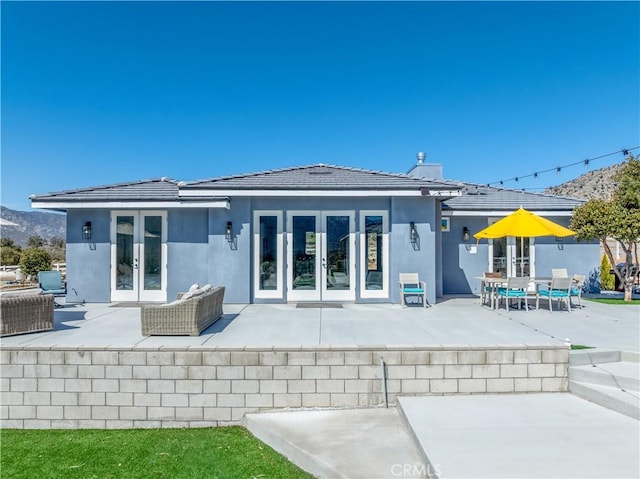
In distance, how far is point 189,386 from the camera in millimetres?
5191

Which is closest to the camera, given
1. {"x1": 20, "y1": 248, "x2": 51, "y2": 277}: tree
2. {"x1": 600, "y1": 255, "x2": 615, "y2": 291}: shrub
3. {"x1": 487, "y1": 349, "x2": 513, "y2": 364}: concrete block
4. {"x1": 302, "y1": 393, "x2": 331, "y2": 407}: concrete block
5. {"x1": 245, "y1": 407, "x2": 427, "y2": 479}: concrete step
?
{"x1": 245, "y1": 407, "x2": 427, "y2": 479}: concrete step

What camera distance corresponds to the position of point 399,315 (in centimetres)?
801

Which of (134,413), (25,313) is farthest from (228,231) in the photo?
(134,413)

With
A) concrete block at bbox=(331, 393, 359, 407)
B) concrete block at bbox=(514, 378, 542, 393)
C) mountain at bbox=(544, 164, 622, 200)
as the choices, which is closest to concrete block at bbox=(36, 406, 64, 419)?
concrete block at bbox=(331, 393, 359, 407)

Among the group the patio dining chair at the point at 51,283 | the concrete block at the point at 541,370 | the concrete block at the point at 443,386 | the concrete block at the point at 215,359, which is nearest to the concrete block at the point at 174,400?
the concrete block at the point at 215,359

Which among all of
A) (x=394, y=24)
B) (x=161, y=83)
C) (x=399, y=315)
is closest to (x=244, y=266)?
(x=399, y=315)

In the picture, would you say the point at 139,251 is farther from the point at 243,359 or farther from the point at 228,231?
the point at 243,359

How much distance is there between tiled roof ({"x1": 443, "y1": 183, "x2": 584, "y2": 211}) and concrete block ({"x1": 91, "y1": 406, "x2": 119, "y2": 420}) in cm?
994

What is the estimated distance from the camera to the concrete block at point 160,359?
5195mm

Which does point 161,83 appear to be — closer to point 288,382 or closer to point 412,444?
point 288,382

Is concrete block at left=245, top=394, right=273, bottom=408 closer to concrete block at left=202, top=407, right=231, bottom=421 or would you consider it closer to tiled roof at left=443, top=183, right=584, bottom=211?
concrete block at left=202, top=407, right=231, bottom=421

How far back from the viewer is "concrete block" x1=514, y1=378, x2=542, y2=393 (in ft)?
17.3

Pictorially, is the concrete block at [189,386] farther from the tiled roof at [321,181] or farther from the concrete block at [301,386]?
the tiled roof at [321,181]

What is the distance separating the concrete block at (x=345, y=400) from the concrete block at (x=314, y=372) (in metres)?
0.31
